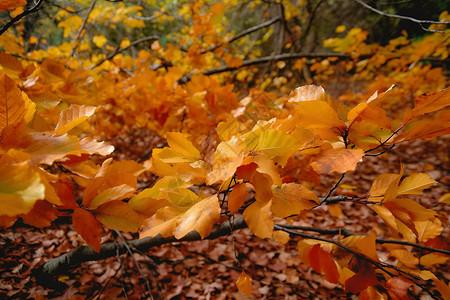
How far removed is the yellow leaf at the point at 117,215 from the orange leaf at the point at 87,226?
0.02m

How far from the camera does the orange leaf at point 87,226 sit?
1.48ft

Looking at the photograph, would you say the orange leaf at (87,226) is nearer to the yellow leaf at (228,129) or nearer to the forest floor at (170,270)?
the yellow leaf at (228,129)

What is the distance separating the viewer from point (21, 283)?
1325 mm

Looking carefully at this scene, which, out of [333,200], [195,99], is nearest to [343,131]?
[333,200]

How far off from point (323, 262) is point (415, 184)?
31 cm

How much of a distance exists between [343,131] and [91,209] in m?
0.53

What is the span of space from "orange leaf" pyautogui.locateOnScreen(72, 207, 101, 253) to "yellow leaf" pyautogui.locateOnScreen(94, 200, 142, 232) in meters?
0.02

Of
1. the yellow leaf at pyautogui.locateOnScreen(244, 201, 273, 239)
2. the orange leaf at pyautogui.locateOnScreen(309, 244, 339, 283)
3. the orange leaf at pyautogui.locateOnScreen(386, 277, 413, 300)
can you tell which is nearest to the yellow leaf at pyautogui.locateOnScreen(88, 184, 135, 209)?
the yellow leaf at pyautogui.locateOnScreen(244, 201, 273, 239)

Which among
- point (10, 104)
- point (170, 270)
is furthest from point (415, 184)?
point (170, 270)

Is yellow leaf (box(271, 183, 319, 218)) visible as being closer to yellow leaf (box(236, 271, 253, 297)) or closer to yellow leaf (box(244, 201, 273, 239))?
yellow leaf (box(244, 201, 273, 239))

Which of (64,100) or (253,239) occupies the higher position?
(64,100)

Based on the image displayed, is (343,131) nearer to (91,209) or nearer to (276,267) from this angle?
(91,209)

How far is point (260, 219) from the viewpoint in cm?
40

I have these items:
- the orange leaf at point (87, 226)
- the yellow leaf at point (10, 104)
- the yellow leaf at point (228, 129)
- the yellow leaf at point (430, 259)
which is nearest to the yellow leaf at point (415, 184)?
the yellow leaf at point (228, 129)
